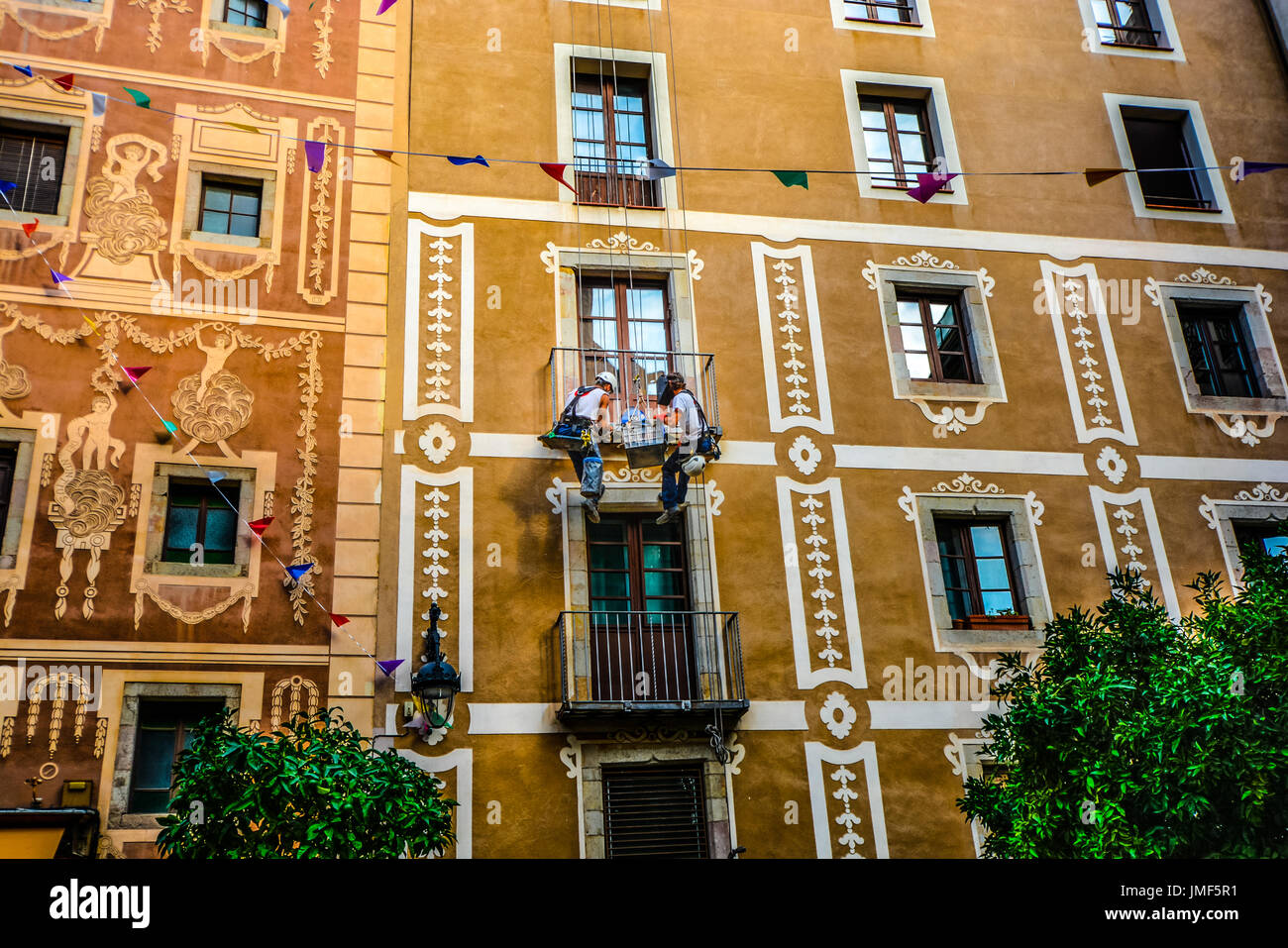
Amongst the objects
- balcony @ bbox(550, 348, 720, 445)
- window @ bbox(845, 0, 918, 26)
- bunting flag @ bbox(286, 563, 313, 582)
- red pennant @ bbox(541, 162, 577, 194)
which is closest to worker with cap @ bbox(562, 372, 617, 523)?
balcony @ bbox(550, 348, 720, 445)

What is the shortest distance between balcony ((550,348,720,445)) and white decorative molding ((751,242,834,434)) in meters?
0.70

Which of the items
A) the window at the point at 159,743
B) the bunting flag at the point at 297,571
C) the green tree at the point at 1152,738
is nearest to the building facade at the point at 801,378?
the bunting flag at the point at 297,571

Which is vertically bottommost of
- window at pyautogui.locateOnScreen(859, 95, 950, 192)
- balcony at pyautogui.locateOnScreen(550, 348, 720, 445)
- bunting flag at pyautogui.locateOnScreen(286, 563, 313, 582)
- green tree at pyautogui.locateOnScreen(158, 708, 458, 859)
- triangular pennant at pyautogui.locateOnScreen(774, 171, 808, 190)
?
green tree at pyautogui.locateOnScreen(158, 708, 458, 859)

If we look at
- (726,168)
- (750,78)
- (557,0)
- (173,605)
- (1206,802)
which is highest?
(557,0)

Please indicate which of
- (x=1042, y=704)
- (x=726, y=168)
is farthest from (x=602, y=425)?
(x=1042, y=704)

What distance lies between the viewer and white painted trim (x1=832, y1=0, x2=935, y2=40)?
15.9 metres

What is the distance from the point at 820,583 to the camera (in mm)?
12844

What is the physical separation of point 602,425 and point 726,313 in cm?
220

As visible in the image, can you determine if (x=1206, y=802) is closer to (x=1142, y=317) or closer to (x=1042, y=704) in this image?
(x=1042, y=704)

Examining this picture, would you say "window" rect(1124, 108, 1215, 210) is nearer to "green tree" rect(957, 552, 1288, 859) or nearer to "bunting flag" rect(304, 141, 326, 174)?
"green tree" rect(957, 552, 1288, 859)

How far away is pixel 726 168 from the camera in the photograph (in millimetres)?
14641

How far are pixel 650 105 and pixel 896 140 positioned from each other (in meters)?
3.07

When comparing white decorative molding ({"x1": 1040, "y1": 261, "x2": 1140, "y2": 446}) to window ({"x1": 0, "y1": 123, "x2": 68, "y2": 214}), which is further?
white decorative molding ({"x1": 1040, "y1": 261, "x2": 1140, "y2": 446})

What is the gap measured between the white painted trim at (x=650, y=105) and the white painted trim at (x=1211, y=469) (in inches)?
240
